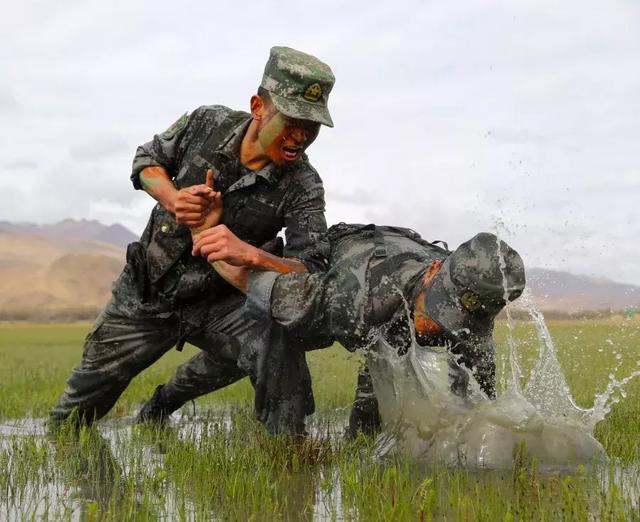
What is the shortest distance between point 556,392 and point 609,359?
5.98 m

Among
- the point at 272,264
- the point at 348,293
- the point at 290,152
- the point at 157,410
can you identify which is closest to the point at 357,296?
the point at 348,293

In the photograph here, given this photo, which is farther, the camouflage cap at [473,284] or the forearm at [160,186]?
the forearm at [160,186]

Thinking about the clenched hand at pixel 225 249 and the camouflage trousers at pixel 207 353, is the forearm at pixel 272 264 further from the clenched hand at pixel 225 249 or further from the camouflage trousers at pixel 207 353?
the camouflage trousers at pixel 207 353

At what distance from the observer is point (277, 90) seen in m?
4.43

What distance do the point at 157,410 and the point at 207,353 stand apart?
2.17ft

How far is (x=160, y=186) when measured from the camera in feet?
15.7

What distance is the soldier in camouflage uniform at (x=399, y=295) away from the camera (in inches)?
158

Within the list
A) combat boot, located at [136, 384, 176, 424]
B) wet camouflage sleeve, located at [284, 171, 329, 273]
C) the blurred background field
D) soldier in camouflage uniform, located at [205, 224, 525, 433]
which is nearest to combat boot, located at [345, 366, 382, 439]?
the blurred background field

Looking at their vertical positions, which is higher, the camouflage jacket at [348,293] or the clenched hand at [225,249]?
the clenched hand at [225,249]

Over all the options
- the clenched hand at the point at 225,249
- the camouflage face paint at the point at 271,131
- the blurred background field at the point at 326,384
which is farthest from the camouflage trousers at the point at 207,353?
the camouflage face paint at the point at 271,131

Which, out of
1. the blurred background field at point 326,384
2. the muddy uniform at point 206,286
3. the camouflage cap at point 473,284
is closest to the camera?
the camouflage cap at point 473,284

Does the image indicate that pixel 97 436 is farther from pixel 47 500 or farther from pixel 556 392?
pixel 556 392

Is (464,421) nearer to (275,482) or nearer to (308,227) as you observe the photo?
(275,482)

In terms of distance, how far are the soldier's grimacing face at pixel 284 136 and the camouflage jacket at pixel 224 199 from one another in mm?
147
